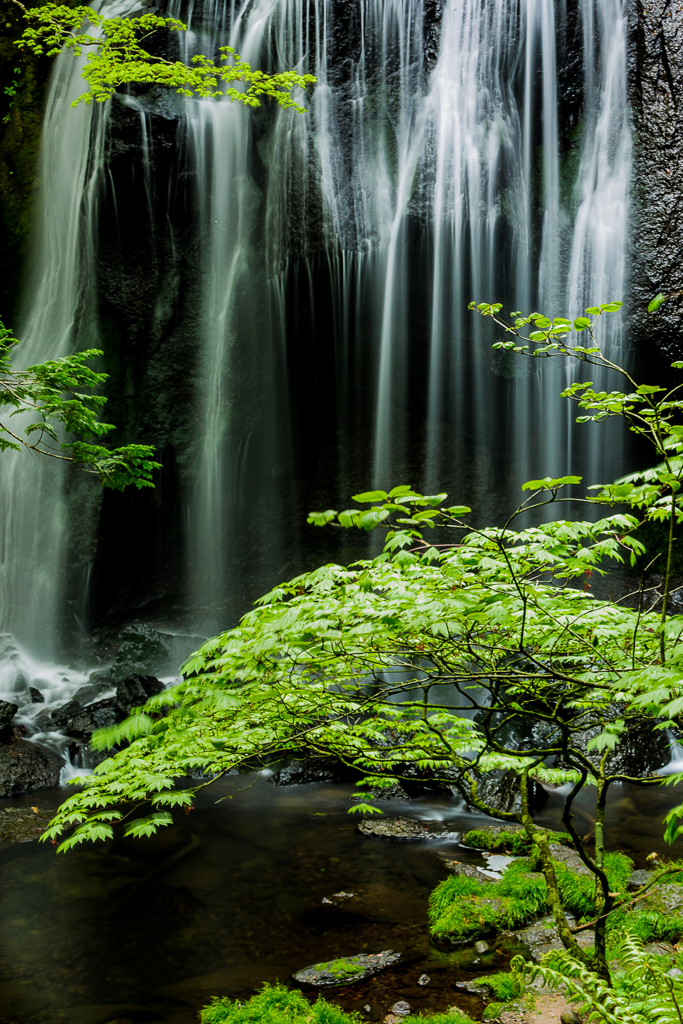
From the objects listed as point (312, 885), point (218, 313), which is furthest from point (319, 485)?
point (312, 885)

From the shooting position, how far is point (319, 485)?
1418cm

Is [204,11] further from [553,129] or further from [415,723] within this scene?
[415,723]

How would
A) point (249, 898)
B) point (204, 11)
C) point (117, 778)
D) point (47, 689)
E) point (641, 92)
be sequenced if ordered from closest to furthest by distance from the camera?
point (117, 778) → point (249, 898) → point (641, 92) → point (47, 689) → point (204, 11)

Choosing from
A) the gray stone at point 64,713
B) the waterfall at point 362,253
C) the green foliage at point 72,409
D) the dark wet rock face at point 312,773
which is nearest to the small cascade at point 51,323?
the waterfall at point 362,253

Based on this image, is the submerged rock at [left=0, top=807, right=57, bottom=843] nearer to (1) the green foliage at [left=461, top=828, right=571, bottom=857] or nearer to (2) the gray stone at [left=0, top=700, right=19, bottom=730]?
(2) the gray stone at [left=0, top=700, right=19, bottom=730]

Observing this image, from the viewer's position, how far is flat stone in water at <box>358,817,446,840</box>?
Result: 21.2 ft

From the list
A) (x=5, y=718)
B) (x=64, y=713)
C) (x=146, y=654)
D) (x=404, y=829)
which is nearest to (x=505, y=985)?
(x=404, y=829)

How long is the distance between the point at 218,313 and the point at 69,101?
5557mm

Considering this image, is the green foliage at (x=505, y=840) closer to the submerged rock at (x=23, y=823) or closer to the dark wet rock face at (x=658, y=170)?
the submerged rock at (x=23, y=823)

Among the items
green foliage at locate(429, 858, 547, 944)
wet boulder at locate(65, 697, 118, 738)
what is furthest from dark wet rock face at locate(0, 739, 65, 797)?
green foliage at locate(429, 858, 547, 944)

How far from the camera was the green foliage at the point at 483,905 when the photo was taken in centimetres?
443

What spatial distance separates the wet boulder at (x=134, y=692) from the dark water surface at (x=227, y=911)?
2939 mm

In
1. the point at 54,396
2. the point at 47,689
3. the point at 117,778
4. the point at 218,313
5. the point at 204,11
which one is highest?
the point at 204,11

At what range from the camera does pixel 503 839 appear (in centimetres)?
596
